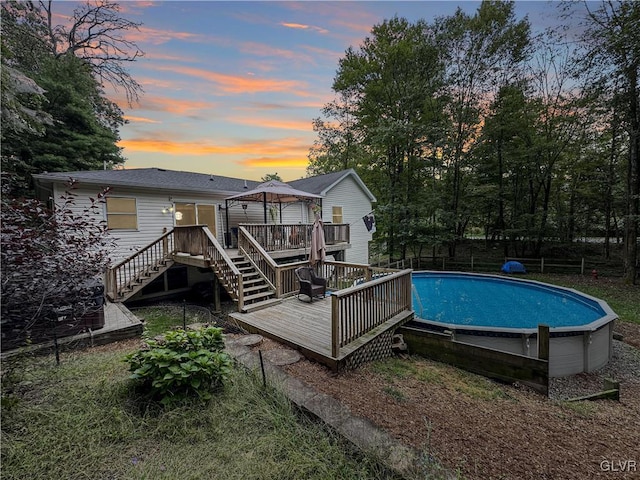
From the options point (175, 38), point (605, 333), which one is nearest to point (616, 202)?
point (605, 333)

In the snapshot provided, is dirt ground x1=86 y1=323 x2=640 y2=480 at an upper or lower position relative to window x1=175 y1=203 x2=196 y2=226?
lower

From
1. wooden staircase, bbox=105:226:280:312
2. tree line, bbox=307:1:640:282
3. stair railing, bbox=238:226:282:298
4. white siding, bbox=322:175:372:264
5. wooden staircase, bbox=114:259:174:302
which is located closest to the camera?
wooden staircase, bbox=105:226:280:312

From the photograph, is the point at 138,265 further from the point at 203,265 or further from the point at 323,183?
the point at 323,183

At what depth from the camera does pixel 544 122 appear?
16297 millimetres

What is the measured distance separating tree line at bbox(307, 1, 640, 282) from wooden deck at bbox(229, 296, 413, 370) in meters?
11.7

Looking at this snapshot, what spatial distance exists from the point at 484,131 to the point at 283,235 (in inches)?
578

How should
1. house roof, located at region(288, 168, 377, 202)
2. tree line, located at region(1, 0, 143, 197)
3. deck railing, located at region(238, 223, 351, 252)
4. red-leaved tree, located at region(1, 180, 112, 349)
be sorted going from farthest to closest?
house roof, located at region(288, 168, 377, 202)
tree line, located at region(1, 0, 143, 197)
deck railing, located at region(238, 223, 351, 252)
red-leaved tree, located at region(1, 180, 112, 349)

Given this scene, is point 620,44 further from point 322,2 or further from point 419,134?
point 322,2

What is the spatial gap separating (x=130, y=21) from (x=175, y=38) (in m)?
7.15

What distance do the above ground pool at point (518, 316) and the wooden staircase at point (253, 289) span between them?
3797mm

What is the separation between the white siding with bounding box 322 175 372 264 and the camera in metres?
15.1

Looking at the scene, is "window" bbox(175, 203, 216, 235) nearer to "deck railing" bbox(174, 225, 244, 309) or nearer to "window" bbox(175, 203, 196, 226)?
"window" bbox(175, 203, 196, 226)

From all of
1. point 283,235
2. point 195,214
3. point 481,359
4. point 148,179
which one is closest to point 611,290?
point 481,359

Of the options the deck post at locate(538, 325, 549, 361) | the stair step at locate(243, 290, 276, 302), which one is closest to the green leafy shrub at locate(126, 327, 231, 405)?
the stair step at locate(243, 290, 276, 302)
